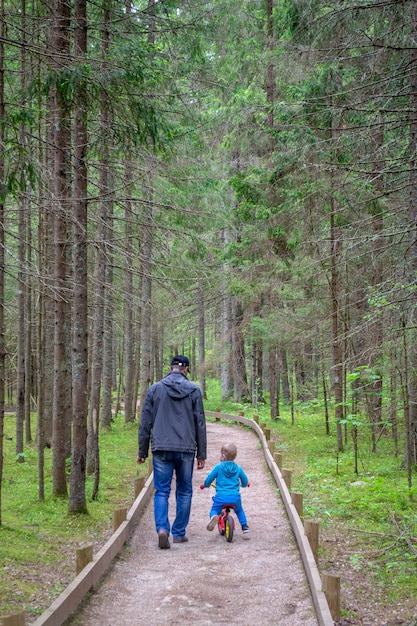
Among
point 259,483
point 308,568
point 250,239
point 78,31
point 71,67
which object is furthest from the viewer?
point 250,239

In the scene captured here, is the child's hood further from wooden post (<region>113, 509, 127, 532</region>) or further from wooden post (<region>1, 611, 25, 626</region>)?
wooden post (<region>1, 611, 25, 626</region>)

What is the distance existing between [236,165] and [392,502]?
18.3 metres

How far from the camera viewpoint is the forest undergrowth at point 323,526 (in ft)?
18.5

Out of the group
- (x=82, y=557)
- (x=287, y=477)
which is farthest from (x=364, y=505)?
(x=82, y=557)

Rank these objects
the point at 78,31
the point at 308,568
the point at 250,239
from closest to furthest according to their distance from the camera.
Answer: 1. the point at 308,568
2. the point at 78,31
3. the point at 250,239

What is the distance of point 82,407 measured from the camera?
862 centimetres

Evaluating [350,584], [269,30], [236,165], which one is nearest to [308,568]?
[350,584]

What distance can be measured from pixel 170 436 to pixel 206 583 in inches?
66.6

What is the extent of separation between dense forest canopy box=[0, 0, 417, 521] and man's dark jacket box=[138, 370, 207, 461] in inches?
65.2

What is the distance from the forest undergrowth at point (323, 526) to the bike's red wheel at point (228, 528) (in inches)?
43.5

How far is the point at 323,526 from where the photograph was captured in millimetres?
8234

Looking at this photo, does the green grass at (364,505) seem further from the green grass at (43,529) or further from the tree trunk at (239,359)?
the tree trunk at (239,359)

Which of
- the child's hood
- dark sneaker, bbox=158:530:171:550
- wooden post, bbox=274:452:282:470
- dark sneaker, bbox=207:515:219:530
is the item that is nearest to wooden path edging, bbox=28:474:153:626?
dark sneaker, bbox=158:530:171:550

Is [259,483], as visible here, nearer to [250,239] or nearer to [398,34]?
[398,34]
